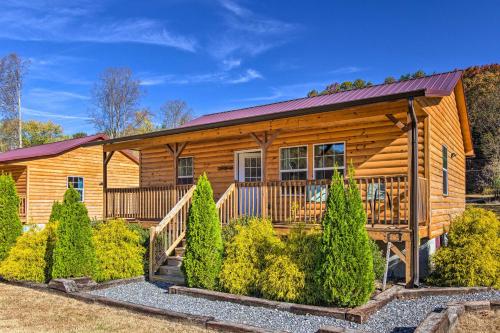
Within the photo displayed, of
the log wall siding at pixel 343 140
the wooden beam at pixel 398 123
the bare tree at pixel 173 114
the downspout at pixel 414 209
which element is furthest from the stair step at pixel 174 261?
the bare tree at pixel 173 114

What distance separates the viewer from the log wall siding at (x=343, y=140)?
9.21m

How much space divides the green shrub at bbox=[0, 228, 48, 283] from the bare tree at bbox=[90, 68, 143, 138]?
36457 mm

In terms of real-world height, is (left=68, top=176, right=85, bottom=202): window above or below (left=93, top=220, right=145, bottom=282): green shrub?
above

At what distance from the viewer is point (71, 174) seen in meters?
23.7

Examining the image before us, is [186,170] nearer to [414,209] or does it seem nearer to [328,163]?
[328,163]

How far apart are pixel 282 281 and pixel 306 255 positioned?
1.98 ft

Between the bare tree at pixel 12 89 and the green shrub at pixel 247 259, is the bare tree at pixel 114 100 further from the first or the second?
the green shrub at pixel 247 259

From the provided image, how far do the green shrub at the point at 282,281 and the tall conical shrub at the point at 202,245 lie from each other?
4.06 ft

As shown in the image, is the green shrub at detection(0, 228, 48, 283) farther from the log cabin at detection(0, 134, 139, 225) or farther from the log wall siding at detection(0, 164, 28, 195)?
the log wall siding at detection(0, 164, 28, 195)

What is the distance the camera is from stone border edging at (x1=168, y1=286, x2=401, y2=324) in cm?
612

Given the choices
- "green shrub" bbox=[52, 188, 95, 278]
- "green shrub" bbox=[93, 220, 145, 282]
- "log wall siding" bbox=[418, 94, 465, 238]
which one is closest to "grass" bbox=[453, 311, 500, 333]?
"log wall siding" bbox=[418, 94, 465, 238]

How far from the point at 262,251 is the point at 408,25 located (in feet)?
82.8

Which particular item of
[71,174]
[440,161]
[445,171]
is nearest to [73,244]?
[440,161]

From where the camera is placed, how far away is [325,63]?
33.3 meters
